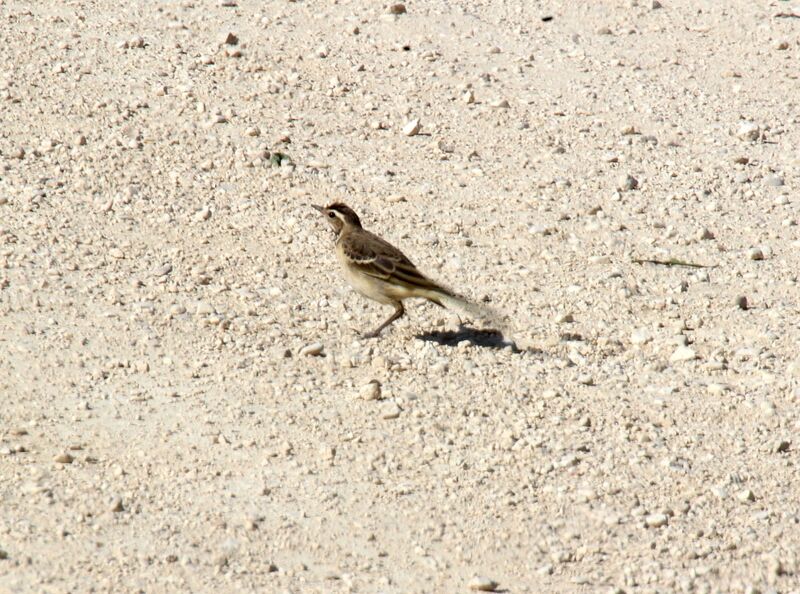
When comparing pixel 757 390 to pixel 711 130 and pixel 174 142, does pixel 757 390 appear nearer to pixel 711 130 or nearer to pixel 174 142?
pixel 711 130

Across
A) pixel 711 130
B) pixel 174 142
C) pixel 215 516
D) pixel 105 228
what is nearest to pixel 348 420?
pixel 215 516

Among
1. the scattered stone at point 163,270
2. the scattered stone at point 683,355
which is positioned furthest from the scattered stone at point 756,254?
the scattered stone at point 163,270

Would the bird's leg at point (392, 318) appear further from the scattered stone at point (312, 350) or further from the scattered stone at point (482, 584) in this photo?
the scattered stone at point (482, 584)

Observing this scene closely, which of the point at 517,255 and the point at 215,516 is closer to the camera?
the point at 215,516

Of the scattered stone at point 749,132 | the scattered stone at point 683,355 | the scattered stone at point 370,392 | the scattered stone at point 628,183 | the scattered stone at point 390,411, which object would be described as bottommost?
the scattered stone at point 628,183

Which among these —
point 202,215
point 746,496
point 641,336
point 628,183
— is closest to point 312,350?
point 641,336

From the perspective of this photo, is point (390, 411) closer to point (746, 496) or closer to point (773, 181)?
point (746, 496)

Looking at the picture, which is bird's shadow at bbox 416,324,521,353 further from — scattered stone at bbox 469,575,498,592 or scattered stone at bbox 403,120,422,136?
scattered stone at bbox 403,120,422,136
